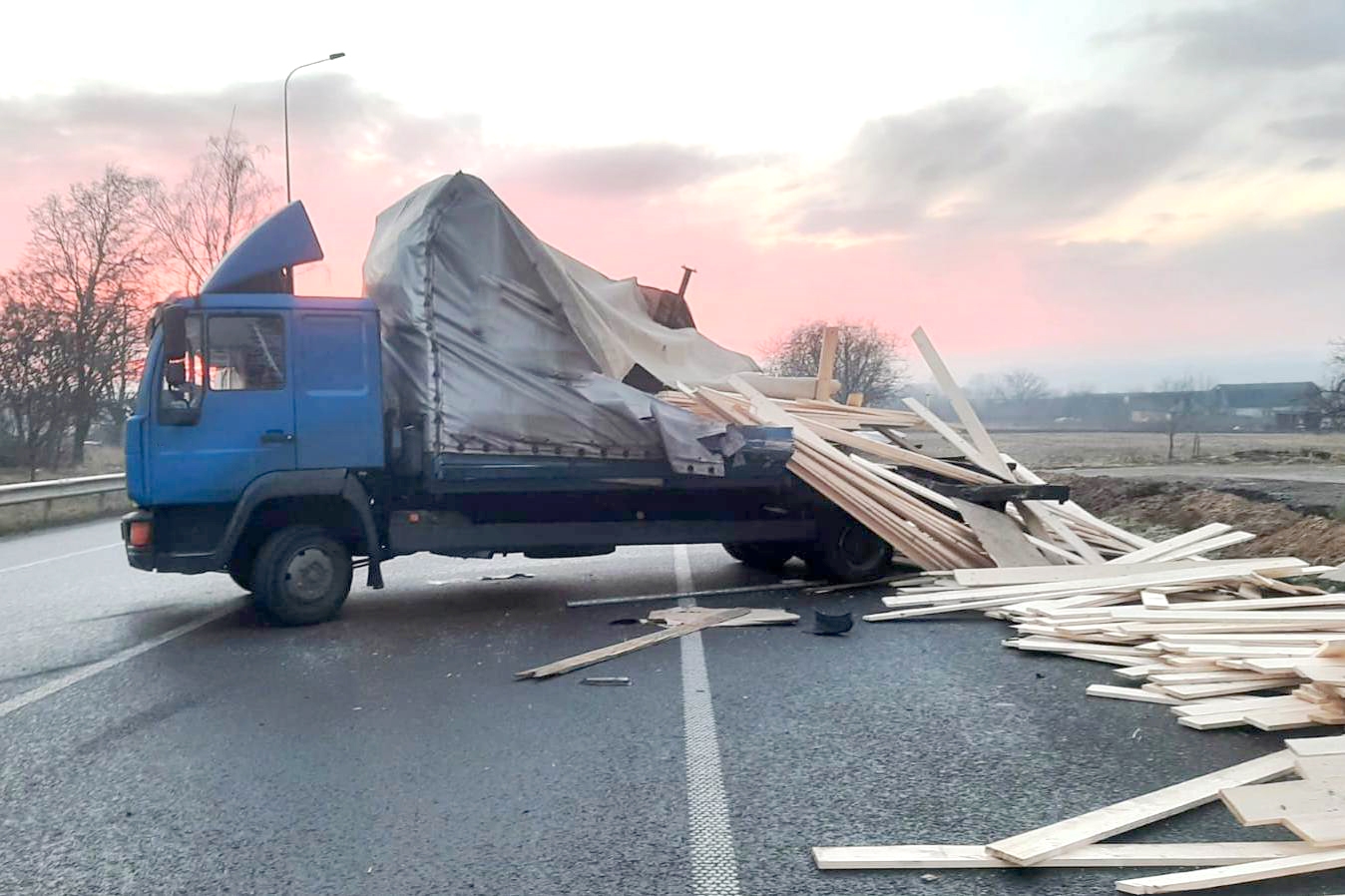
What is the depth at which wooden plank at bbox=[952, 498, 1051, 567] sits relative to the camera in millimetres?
9641

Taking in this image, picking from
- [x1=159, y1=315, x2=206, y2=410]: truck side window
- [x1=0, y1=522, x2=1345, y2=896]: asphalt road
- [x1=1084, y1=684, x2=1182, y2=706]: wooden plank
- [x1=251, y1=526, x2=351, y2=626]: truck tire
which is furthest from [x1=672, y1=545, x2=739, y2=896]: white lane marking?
[x1=159, y1=315, x2=206, y2=410]: truck side window

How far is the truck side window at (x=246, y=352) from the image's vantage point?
809cm

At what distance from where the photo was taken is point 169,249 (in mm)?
33906

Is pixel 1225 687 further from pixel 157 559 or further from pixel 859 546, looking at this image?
pixel 157 559

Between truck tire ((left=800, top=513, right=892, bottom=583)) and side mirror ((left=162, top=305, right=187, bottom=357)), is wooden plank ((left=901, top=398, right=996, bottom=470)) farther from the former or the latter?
side mirror ((left=162, top=305, right=187, bottom=357))

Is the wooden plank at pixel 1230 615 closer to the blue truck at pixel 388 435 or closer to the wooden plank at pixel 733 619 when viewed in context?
the wooden plank at pixel 733 619

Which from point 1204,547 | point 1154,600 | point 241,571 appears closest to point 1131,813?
point 1154,600

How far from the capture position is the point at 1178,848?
3840mm

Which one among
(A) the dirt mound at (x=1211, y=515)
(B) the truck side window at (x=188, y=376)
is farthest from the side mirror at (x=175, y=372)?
(A) the dirt mound at (x=1211, y=515)

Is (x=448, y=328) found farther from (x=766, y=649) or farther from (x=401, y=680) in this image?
(x=766, y=649)

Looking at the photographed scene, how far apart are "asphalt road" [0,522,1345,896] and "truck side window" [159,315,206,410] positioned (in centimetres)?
192

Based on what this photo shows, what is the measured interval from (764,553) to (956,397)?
111 inches

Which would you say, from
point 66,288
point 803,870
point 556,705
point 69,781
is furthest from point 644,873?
point 66,288

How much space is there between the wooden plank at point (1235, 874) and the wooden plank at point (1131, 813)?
0.32 metres
